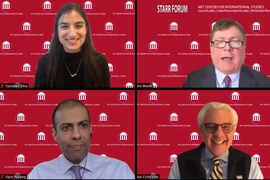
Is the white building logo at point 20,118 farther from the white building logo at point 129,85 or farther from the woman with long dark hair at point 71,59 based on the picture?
the white building logo at point 129,85

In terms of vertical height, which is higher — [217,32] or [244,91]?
[217,32]

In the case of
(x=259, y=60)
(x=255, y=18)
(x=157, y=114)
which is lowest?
(x=157, y=114)

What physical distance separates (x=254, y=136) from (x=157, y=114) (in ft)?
2.22

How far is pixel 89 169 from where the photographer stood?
3.96m

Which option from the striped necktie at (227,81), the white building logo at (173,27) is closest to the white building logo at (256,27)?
the striped necktie at (227,81)

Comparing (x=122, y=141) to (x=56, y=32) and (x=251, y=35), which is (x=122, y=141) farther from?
(x=251, y=35)

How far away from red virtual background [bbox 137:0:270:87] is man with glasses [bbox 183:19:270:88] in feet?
0.17

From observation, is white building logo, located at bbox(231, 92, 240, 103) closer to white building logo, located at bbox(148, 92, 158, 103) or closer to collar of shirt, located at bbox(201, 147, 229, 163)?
collar of shirt, located at bbox(201, 147, 229, 163)

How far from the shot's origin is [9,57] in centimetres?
408

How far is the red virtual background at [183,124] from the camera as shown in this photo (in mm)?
4051

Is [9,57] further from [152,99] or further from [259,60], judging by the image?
[259,60]

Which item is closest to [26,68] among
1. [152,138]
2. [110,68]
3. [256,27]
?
[110,68]

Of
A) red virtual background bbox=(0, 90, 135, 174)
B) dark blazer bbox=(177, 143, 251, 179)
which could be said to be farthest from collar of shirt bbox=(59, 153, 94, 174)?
dark blazer bbox=(177, 143, 251, 179)

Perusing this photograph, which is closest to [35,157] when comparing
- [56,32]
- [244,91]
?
[56,32]
